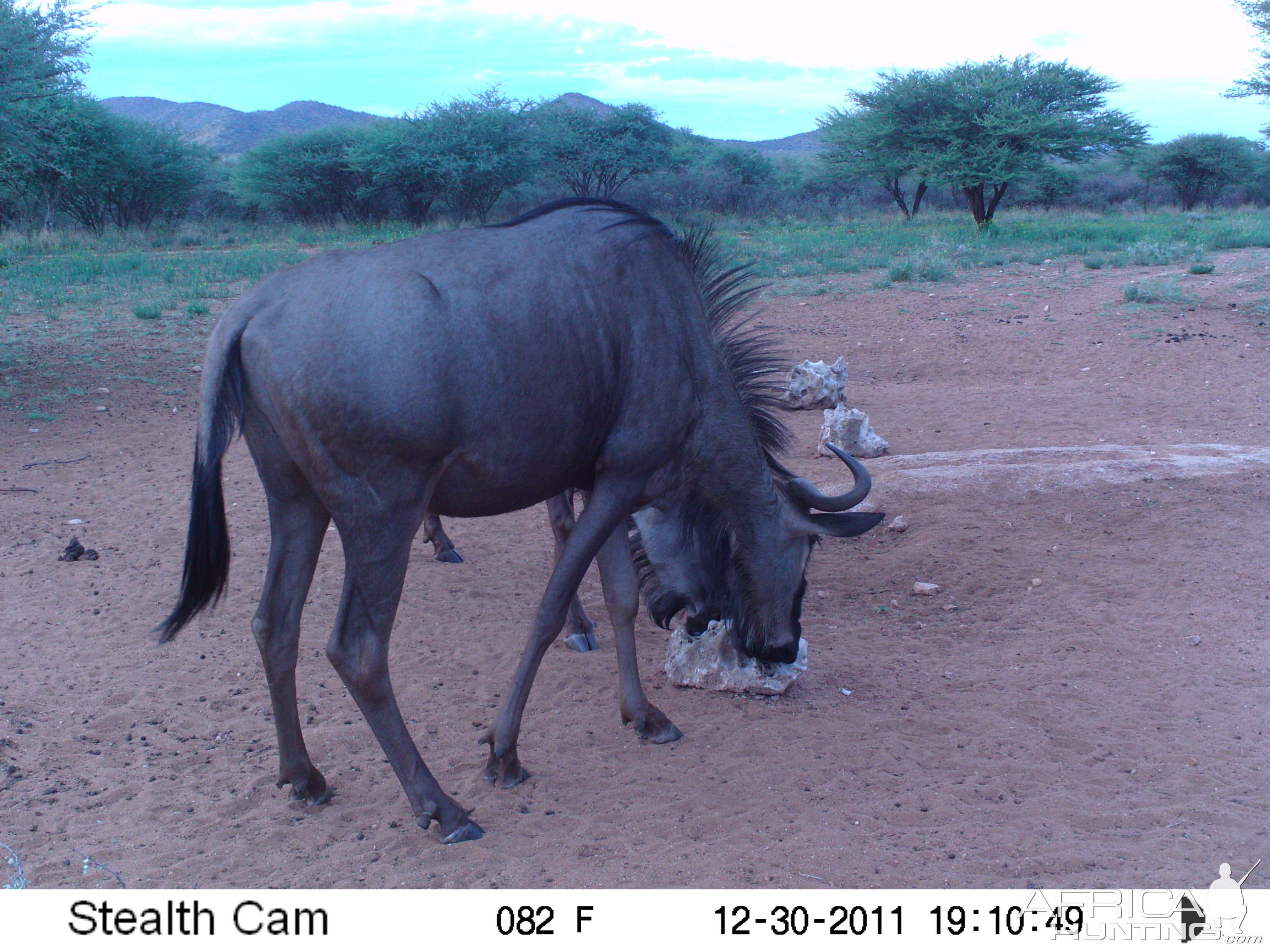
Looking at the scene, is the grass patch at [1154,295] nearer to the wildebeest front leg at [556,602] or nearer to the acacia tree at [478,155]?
the wildebeest front leg at [556,602]

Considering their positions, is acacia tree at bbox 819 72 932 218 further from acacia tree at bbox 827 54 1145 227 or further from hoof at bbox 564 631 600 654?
hoof at bbox 564 631 600 654

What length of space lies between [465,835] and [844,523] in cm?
185

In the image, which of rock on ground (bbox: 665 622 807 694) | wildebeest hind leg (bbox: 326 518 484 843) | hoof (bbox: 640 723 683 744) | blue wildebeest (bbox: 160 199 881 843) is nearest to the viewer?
blue wildebeest (bbox: 160 199 881 843)

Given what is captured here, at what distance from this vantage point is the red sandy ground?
312 centimetres

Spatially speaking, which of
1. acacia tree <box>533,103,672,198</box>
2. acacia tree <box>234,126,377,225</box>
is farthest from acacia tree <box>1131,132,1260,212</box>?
acacia tree <box>234,126,377,225</box>

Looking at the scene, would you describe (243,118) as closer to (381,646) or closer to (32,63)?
(32,63)

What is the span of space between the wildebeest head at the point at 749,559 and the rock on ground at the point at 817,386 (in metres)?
4.95

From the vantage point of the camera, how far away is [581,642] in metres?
4.90

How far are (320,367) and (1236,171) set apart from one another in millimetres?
44483

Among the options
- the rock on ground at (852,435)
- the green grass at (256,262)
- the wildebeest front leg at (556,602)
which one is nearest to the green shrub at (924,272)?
the green grass at (256,262)

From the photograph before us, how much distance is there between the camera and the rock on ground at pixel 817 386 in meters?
8.88

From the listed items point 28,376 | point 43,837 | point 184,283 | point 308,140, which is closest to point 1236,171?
point 308,140

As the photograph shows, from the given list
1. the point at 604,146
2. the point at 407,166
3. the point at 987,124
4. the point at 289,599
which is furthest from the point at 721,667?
the point at 604,146

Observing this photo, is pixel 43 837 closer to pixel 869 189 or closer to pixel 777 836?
pixel 777 836
